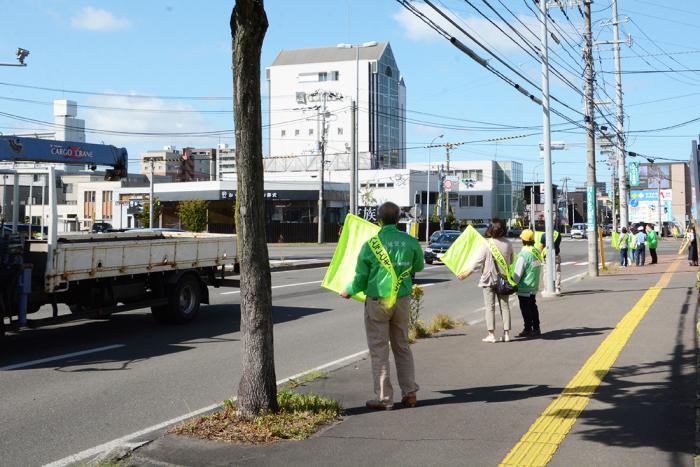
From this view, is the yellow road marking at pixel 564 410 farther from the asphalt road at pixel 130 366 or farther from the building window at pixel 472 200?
the building window at pixel 472 200

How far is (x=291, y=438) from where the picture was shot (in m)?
5.83

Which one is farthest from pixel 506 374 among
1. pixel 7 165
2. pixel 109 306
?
pixel 7 165

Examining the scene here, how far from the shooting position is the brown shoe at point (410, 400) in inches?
270

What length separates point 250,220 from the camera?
6.18 metres

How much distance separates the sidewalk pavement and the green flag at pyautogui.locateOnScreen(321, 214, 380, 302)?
3.69ft

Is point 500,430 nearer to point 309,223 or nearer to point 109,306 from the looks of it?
point 109,306

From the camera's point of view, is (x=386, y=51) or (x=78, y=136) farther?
(x=386, y=51)

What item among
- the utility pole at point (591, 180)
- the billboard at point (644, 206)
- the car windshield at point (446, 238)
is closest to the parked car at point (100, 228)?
the car windshield at point (446, 238)

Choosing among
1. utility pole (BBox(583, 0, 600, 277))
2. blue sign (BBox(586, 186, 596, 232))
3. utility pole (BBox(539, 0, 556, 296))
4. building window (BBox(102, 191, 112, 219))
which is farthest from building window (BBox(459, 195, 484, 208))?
utility pole (BBox(539, 0, 556, 296))

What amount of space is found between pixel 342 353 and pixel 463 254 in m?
2.33

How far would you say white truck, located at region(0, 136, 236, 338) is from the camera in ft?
33.4

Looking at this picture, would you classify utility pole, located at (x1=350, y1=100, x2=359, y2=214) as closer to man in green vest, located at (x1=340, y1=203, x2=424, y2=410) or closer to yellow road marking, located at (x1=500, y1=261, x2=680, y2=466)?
yellow road marking, located at (x1=500, y1=261, x2=680, y2=466)

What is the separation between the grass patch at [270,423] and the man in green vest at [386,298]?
1.66 feet

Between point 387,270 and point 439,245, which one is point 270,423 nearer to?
point 387,270
